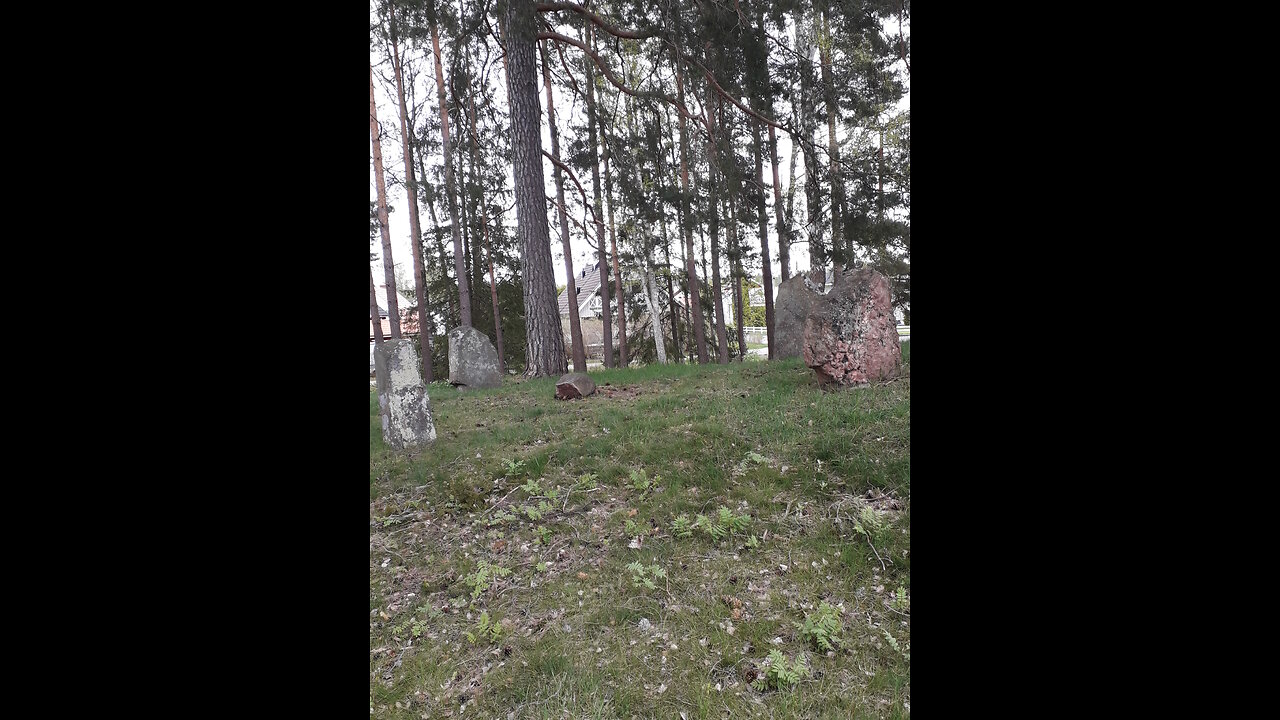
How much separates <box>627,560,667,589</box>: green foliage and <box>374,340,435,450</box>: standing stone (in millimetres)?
2573

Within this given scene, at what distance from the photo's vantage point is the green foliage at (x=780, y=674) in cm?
174

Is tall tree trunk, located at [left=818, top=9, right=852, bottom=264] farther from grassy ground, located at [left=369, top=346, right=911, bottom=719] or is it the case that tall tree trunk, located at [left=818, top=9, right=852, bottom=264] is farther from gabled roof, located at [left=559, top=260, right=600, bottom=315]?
gabled roof, located at [left=559, top=260, right=600, bottom=315]

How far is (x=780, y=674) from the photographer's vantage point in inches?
69.1

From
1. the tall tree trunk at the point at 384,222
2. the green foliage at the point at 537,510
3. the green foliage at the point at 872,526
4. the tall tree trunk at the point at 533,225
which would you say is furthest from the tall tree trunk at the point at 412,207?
the green foliage at the point at 872,526

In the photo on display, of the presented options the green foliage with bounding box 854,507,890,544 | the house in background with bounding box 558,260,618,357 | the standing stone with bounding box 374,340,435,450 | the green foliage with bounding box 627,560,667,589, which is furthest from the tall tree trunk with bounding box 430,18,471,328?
the house in background with bounding box 558,260,618,357

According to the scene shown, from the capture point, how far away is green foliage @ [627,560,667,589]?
235 cm

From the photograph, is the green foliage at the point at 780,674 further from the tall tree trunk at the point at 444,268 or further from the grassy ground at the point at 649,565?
the tall tree trunk at the point at 444,268

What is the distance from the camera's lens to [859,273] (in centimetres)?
470

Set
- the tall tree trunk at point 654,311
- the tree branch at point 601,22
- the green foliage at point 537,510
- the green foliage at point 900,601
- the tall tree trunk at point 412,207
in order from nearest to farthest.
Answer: the green foliage at point 900,601, the green foliage at point 537,510, the tree branch at point 601,22, the tall tree trunk at point 412,207, the tall tree trunk at point 654,311

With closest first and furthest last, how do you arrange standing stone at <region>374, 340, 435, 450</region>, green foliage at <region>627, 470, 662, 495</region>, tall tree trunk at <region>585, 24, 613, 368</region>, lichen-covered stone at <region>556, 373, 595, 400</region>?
green foliage at <region>627, 470, 662, 495</region>
standing stone at <region>374, 340, 435, 450</region>
lichen-covered stone at <region>556, 373, 595, 400</region>
tall tree trunk at <region>585, 24, 613, 368</region>

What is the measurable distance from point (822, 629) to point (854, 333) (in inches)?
131

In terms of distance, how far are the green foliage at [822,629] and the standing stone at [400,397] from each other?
3.36m
